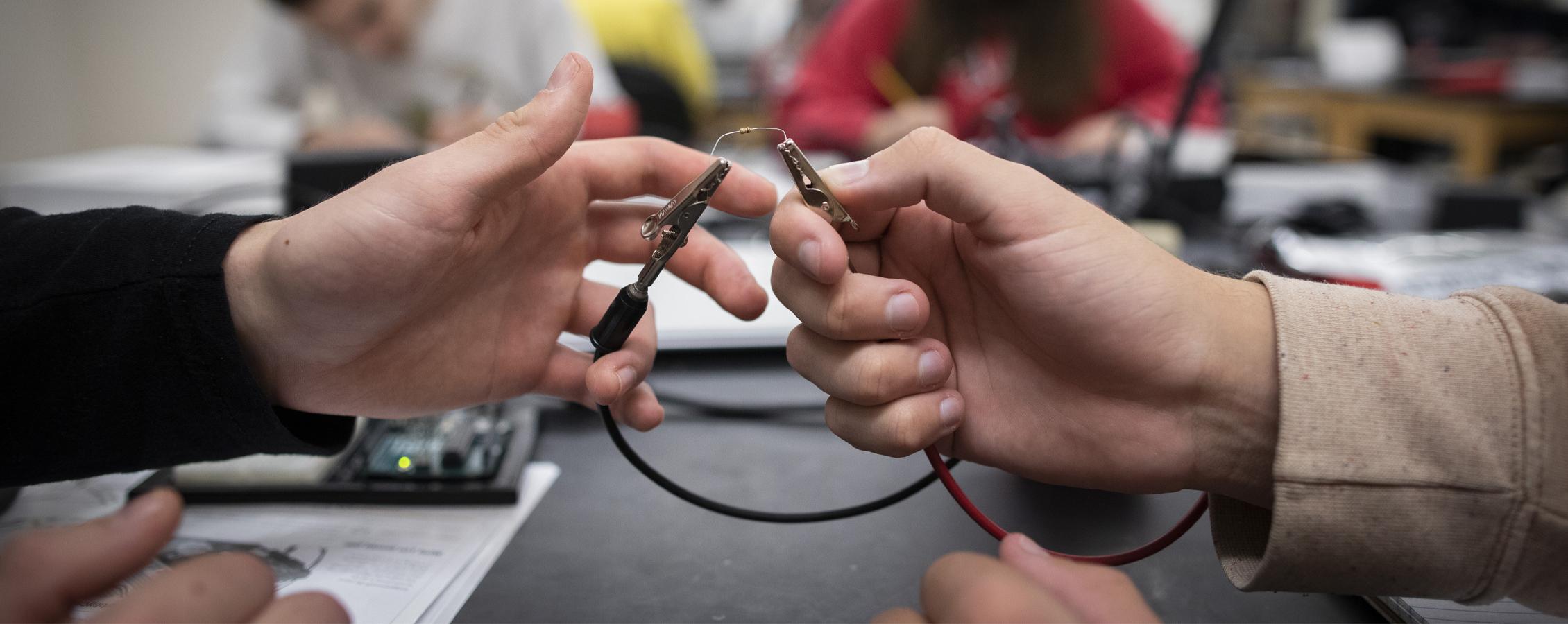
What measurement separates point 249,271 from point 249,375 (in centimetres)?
6

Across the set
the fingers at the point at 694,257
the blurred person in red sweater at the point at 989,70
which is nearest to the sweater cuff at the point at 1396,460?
the fingers at the point at 694,257

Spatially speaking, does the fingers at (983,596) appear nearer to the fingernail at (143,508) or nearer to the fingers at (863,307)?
the fingers at (863,307)

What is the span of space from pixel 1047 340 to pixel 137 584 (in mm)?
463

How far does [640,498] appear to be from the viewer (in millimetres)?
557

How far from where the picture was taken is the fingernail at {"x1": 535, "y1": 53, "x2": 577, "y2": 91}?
49 cm

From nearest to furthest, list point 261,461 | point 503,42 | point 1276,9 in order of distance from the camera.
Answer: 1. point 261,461
2. point 503,42
3. point 1276,9

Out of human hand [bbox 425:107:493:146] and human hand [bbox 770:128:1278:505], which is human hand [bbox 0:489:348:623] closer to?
human hand [bbox 770:128:1278:505]

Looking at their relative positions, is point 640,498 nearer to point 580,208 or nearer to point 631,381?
point 631,381

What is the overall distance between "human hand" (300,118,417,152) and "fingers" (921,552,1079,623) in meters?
1.24

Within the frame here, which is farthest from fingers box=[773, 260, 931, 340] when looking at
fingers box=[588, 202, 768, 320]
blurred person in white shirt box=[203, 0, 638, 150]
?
blurred person in white shirt box=[203, 0, 638, 150]

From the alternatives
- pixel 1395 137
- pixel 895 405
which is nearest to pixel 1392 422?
pixel 895 405

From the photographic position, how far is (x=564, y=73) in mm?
497

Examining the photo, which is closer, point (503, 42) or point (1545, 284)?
point (1545, 284)

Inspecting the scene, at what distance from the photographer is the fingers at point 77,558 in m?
0.31
